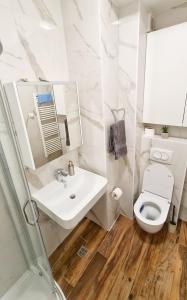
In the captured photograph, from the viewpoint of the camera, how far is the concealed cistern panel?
166 cm

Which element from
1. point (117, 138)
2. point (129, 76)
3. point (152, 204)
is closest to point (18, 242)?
point (117, 138)

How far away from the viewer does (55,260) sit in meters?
1.65

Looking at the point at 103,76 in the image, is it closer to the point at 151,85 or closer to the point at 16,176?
the point at 151,85

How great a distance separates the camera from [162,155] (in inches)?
66.7

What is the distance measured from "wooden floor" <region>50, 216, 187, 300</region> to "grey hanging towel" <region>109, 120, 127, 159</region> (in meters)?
1.03

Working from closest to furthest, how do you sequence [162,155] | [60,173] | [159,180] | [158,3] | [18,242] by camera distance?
[158,3] → [18,242] → [60,173] → [162,155] → [159,180]

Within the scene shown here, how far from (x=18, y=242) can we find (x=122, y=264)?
1.03 m

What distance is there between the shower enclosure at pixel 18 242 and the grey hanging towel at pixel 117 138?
2.81 ft

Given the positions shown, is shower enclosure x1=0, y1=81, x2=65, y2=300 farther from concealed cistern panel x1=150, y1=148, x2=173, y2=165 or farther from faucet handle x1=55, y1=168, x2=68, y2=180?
concealed cistern panel x1=150, y1=148, x2=173, y2=165

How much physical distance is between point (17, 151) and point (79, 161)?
863 millimetres

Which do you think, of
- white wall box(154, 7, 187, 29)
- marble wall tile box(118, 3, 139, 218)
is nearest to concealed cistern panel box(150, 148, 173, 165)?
marble wall tile box(118, 3, 139, 218)

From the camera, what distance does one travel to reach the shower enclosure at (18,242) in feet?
3.75

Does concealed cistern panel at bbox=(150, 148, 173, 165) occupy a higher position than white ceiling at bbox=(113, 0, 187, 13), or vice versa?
white ceiling at bbox=(113, 0, 187, 13)

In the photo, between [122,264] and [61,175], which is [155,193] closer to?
[122,264]
